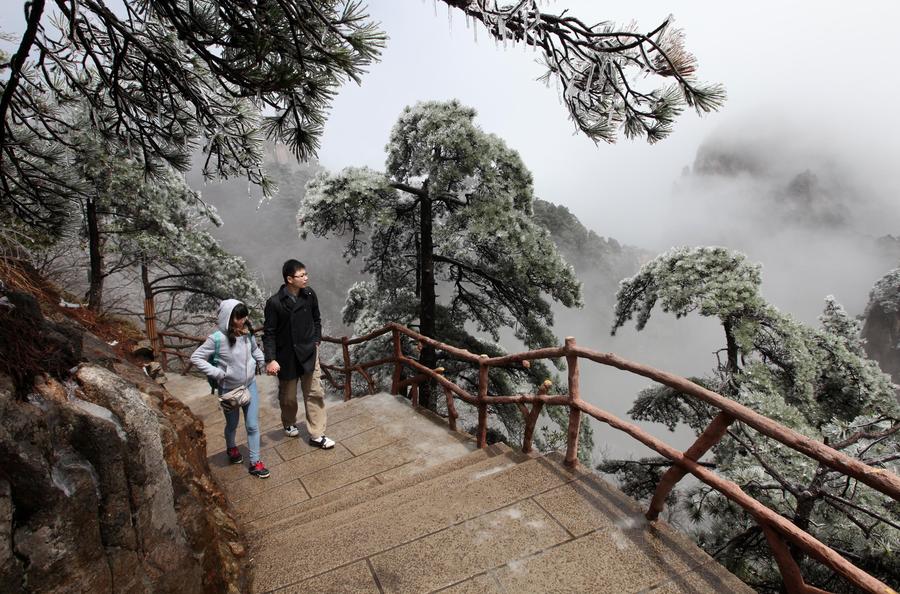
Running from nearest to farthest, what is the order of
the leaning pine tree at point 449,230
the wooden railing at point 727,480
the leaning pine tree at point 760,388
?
the wooden railing at point 727,480 → the leaning pine tree at point 760,388 → the leaning pine tree at point 449,230

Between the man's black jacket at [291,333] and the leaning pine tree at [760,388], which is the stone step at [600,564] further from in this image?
the leaning pine tree at [760,388]

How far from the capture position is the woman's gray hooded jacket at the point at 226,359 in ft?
12.6

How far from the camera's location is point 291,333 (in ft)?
14.3

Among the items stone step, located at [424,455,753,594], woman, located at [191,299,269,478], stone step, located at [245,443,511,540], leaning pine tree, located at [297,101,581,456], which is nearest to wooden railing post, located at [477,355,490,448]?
stone step, located at [245,443,511,540]

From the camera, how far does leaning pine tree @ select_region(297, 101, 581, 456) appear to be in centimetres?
813

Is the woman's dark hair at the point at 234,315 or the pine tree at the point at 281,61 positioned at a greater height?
the pine tree at the point at 281,61

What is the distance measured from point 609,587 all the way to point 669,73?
8.35 ft

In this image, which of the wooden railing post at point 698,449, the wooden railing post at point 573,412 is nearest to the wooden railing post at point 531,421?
the wooden railing post at point 573,412

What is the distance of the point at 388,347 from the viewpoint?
34.2 feet

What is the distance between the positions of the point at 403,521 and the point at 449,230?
22.1 feet

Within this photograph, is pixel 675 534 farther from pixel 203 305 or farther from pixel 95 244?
pixel 203 305

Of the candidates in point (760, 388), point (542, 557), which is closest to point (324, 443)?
point (542, 557)

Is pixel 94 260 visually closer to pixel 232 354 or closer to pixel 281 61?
pixel 232 354

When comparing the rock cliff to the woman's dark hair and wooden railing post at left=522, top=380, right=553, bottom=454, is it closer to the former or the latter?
the woman's dark hair
